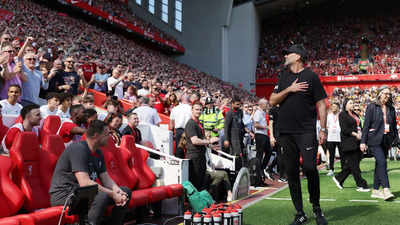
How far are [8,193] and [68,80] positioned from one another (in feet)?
15.7

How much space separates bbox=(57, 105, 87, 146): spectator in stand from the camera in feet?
17.9

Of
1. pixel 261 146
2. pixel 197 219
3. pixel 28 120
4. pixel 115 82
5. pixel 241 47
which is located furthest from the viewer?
pixel 241 47

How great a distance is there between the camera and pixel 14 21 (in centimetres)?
1809

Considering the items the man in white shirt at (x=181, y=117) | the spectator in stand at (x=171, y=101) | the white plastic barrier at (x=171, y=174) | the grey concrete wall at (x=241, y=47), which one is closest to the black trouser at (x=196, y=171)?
the white plastic barrier at (x=171, y=174)

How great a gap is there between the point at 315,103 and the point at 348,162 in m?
3.61

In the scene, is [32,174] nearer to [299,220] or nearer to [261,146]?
[299,220]

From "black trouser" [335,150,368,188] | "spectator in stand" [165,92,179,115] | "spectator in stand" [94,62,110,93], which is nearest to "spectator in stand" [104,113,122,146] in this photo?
"black trouser" [335,150,368,188]

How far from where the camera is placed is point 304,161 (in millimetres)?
4688

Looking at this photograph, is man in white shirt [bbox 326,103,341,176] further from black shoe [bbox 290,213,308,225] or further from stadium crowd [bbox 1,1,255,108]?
black shoe [bbox 290,213,308,225]

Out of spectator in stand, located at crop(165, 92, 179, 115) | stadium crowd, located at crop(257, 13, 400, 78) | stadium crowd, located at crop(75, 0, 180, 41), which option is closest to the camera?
spectator in stand, located at crop(165, 92, 179, 115)

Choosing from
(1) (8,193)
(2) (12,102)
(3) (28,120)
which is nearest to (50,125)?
(3) (28,120)

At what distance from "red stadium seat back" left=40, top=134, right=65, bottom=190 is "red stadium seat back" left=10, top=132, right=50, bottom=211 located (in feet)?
0.13

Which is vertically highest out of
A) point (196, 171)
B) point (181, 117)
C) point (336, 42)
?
point (336, 42)

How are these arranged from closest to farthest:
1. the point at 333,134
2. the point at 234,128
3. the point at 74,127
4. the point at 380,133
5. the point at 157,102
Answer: the point at 74,127 → the point at 380,133 → the point at 234,128 → the point at 333,134 → the point at 157,102
